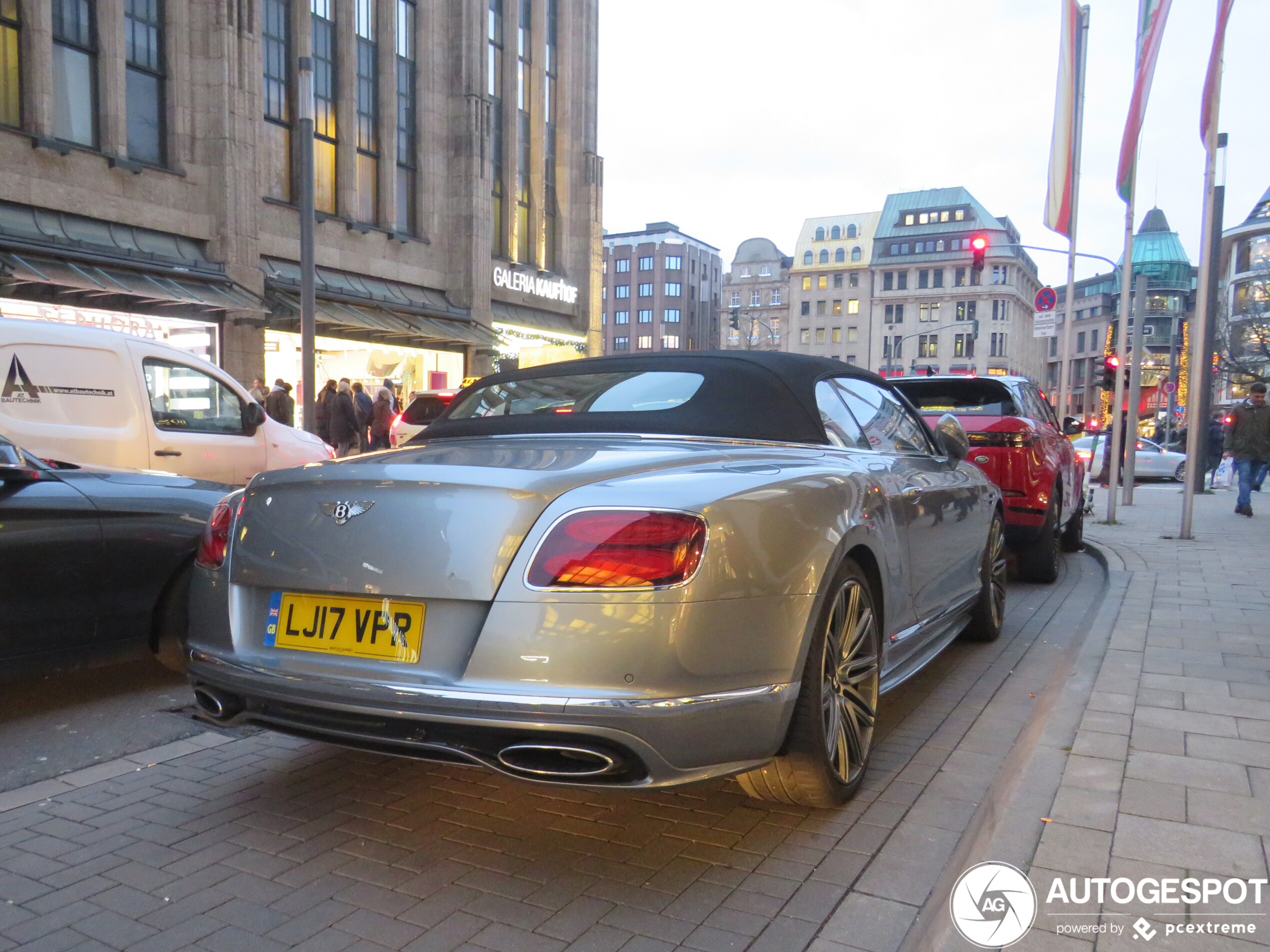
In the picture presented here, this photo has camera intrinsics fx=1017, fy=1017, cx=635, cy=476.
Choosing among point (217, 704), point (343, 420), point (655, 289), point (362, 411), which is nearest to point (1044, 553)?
point (217, 704)

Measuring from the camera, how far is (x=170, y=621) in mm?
4703

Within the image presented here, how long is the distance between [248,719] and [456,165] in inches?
1178

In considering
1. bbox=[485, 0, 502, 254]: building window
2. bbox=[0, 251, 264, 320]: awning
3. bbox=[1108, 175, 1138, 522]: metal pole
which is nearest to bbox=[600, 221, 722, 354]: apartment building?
bbox=[485, 0, 502, 254]: building window

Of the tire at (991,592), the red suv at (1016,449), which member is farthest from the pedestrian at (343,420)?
the tire at (991,592)

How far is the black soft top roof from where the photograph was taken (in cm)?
362

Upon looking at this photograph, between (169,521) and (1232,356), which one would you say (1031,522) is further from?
(1232,356)

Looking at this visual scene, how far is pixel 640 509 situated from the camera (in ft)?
8.42

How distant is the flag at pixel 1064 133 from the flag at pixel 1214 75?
6.41 metres

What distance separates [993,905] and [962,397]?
245 inches

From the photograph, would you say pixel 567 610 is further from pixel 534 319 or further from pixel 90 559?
pixel 534 319

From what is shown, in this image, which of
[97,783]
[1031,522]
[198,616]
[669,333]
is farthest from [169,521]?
[669,333]

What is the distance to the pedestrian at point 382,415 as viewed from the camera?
66.2 ft

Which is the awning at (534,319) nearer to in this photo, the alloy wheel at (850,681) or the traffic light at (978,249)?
the traffic light at (978,249)

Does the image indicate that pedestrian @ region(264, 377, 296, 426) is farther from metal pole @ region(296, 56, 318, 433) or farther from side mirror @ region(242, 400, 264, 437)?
side mirror @ region(242, 400, 264, 437)
